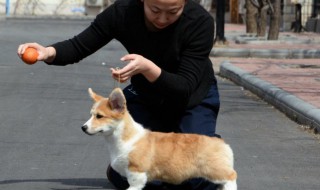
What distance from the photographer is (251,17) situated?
29750 millimetres

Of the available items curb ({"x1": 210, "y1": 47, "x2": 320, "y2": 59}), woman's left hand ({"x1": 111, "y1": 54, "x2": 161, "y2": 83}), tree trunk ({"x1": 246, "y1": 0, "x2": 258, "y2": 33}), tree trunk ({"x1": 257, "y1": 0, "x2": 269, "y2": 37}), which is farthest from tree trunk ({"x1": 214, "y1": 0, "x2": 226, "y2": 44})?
woman's left hand ({"x1": 111, "y1": 54, "x2": 161, "y2": 83})

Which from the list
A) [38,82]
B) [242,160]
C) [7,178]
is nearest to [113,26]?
[7,178]

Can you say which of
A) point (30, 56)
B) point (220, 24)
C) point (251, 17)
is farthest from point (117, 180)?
point (251, 17)

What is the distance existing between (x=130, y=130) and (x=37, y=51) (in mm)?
764

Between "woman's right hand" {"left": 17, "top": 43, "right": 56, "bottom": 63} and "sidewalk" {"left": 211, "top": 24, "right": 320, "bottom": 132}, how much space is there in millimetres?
4435

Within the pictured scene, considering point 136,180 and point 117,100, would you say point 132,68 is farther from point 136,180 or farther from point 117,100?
point 136,180

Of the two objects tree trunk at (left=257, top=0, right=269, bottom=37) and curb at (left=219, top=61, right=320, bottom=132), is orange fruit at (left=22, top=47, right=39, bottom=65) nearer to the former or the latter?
curb at (left=219, top=61, right=320, bottom=132)

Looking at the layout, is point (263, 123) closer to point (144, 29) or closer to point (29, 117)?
point (29, 117)

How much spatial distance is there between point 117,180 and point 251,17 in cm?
2348

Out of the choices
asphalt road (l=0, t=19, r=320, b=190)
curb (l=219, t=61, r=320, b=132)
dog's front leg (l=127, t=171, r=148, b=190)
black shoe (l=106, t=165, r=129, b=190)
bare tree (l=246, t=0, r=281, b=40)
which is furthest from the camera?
bare tree (l=246, t=0, r=281, b=40)

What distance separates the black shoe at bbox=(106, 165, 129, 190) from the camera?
6.61 meters

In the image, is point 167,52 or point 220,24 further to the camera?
point 220,24

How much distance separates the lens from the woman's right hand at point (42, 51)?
19.4 ft

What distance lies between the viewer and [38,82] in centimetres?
1473
